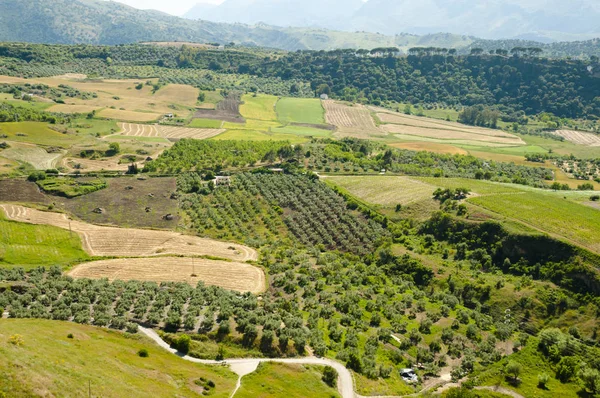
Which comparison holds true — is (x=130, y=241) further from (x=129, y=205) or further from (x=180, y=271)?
(x=129, y=205)

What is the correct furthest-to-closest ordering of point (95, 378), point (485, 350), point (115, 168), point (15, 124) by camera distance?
1. point (15, 124)
2. point (115, 168)
3. point (485, 350)
4. point (95, 378)

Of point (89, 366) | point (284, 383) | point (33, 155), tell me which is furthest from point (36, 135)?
point (284, 383)

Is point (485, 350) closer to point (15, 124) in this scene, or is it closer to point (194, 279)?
point (194, 279)

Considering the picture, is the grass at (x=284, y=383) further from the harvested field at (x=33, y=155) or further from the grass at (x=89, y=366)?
the harvested field at (x=33, y=155)

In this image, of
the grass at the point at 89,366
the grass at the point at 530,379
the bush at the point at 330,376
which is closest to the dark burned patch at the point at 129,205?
the grass at the point at 89,366

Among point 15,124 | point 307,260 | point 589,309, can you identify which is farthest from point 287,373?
point 15,124

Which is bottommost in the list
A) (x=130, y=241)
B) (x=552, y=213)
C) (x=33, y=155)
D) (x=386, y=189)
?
(x=130, y=241)
